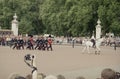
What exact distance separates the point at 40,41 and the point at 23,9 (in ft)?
147

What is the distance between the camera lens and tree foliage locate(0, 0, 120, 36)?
208 feet

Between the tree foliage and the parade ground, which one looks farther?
the tree foliage

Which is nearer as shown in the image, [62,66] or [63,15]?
[62,66]

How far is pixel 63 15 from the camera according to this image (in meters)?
73.6

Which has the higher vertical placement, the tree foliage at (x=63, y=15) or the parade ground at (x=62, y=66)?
the tree foliage at (x=63, y=15)

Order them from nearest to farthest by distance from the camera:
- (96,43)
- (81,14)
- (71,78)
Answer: (71,78)
(96,43)
(81,14)

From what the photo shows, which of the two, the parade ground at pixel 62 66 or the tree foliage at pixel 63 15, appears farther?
the tree foliage at pixel 63 15

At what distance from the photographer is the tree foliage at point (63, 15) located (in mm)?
63353

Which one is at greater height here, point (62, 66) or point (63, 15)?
point (63, 15)

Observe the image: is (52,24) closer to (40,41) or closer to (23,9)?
(23,9)

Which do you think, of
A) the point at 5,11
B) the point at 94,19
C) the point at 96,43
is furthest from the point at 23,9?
the point at 96,43

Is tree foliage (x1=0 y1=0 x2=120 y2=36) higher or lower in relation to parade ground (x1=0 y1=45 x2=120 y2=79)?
higher

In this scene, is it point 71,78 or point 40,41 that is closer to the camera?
point 71,78

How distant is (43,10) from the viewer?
269ft
